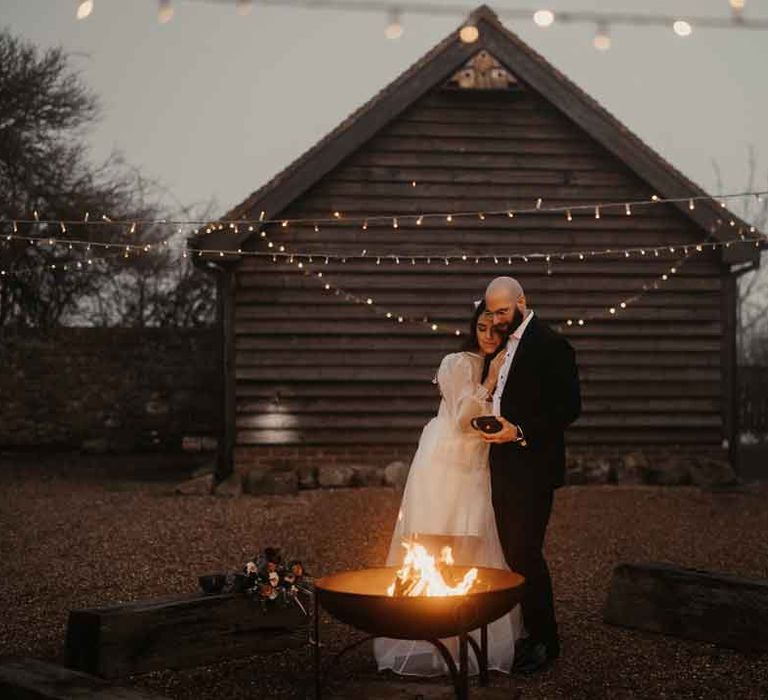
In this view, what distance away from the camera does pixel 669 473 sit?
12609mm

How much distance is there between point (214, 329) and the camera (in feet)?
59.2

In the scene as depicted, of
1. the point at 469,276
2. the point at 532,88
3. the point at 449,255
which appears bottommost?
the point at 469,276

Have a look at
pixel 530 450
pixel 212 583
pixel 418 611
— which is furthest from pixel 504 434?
pixel 212 583

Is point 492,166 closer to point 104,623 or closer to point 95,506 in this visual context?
point 95,506

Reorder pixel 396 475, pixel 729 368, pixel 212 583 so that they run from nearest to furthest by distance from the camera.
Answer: pixel 212 583 < pixel 396 475 < pixel 729 368

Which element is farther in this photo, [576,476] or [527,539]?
[576,476]

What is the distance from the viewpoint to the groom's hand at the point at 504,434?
4.85 metres

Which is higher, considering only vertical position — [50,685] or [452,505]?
[452,505]

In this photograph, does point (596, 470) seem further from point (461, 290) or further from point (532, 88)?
point (532, 88)

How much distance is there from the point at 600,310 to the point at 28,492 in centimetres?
736

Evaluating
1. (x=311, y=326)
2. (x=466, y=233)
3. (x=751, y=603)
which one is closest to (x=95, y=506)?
(x=311, y=326)

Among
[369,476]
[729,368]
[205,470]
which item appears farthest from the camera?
[205,470]

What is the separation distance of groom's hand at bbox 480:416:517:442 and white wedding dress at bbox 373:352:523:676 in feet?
0.39

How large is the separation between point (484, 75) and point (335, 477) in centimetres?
513
